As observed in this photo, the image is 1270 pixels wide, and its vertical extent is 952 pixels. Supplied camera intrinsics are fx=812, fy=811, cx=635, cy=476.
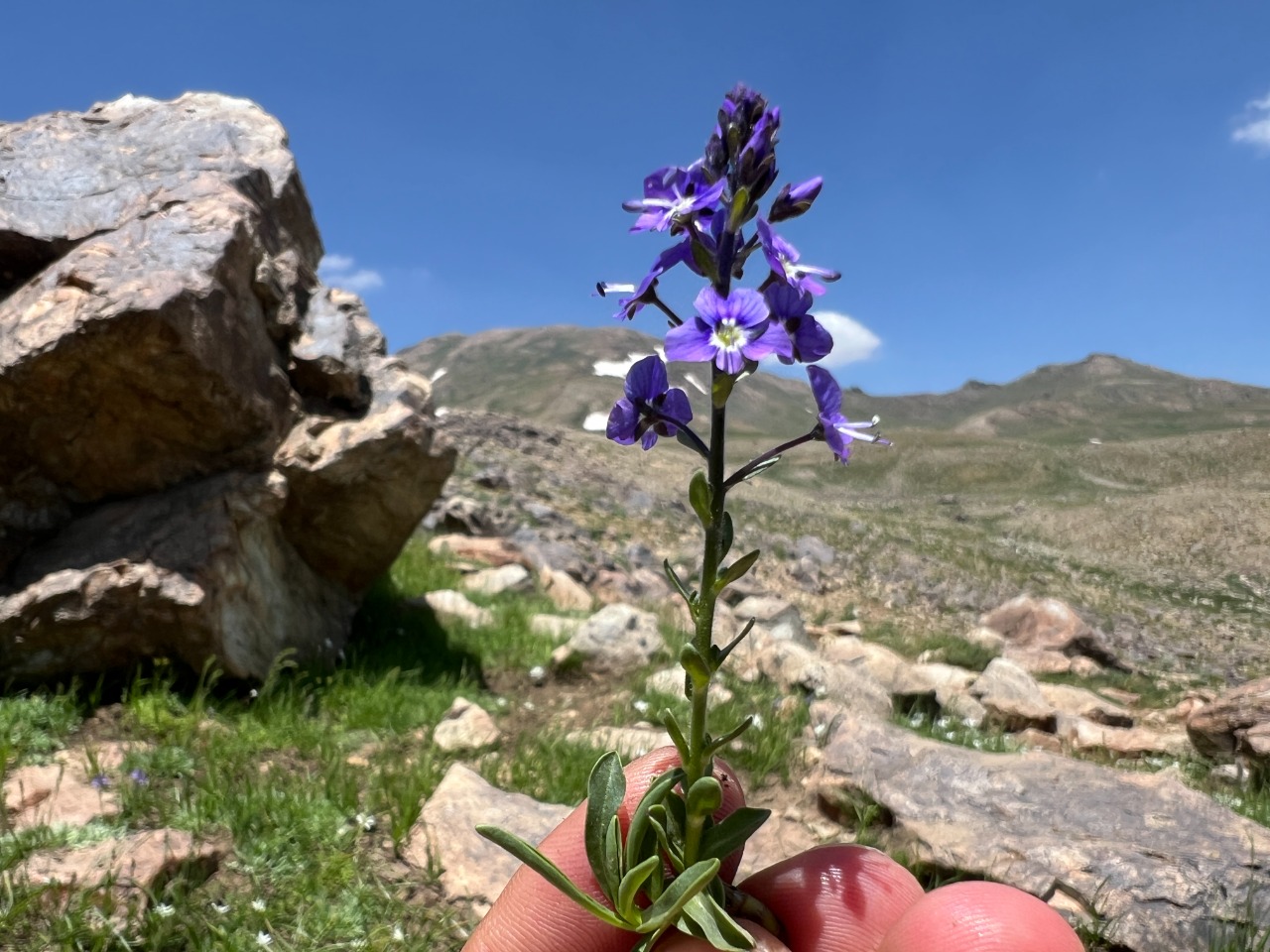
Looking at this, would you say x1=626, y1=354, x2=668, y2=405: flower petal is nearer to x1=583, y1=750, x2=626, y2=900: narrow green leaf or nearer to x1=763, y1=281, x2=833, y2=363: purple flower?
x1=763, y1=281, x2=833, y2=363: purple flower

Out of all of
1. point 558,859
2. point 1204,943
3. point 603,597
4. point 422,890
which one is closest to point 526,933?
point 558,859

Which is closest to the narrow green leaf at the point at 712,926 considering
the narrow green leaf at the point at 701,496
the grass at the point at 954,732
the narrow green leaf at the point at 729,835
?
the narrow green leaf at the point at 729,835

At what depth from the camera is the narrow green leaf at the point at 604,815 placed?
2205mm

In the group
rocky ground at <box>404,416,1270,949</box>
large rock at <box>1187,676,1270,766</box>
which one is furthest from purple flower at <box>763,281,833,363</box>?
large rock at <box>1187,676,1270,766</box>

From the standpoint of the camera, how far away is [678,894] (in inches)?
77.7

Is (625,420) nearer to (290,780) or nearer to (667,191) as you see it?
(667,191)

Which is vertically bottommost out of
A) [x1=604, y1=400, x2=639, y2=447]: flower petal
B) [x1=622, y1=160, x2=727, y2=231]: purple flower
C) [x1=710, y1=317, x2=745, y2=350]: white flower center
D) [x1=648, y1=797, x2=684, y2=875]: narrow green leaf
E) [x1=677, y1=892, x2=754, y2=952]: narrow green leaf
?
[x1=677, y1=892, x2=754, y2=952]: narrow green leaf

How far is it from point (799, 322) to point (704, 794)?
122 centimetres

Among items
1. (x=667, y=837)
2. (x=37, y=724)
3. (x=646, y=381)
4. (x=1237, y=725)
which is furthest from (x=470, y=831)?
(x=1237, y=725)

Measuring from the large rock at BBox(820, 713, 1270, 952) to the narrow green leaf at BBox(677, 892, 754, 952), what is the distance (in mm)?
2216

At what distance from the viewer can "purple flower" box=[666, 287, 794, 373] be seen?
6.43ft

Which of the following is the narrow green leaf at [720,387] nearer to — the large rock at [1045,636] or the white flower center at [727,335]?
the white flower center at [727,335]

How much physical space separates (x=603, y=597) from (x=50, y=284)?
7855 millimetres

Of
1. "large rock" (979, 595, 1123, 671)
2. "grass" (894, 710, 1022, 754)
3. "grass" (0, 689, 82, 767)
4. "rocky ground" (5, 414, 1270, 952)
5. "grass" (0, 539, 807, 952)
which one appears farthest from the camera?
"large rock" (979, 595, 1123, 671)
